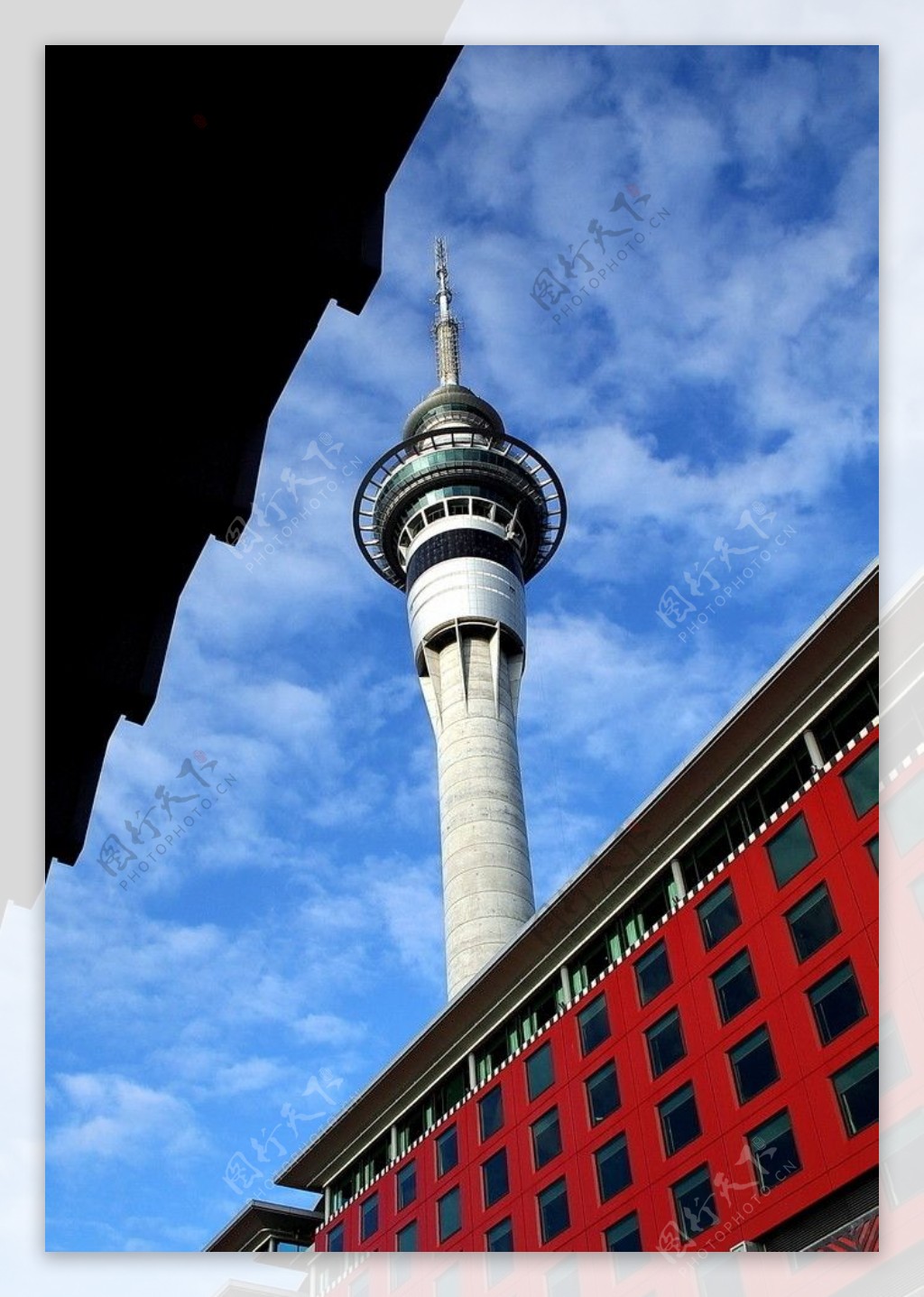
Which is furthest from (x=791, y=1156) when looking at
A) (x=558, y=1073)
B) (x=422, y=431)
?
(x=422, y=431)

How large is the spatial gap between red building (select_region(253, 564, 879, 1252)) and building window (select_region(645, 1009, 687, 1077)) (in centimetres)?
7

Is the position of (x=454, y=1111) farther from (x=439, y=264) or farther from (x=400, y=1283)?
(x=439, y=264)

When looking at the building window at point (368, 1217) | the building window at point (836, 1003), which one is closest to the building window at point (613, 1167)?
the building window at point (836, 1003)

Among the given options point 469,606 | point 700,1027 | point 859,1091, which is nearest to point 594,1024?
point 700,1027

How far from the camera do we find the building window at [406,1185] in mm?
41656

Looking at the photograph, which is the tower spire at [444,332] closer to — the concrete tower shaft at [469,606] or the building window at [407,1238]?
the concrete tower shaft at [469,606]

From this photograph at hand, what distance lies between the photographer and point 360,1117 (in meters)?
47.1

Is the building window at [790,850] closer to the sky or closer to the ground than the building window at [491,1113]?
closer to the sky

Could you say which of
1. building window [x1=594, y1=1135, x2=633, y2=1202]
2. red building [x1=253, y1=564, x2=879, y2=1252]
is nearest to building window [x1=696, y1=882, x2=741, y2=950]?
red building [x1=253, y1=564, x2=879, y2=1252]

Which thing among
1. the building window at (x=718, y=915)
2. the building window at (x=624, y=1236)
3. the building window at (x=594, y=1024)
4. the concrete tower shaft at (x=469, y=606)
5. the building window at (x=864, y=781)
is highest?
the concrete tower shaft at (x=469, y=606)

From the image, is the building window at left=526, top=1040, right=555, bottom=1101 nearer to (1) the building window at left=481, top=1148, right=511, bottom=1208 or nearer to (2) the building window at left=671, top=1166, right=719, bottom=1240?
(1) the building window at left=481, top=1148, right=511, bottom=1208

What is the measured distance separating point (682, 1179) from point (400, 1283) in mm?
10302

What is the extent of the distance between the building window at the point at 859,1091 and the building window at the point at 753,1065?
2149 mm

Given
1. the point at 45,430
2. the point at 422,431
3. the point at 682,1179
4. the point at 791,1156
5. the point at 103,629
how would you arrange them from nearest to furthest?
the point at 45,430 → the point at 103,629 → the point at 791,1156 → the point at 682,1179 → the point at 422,431
